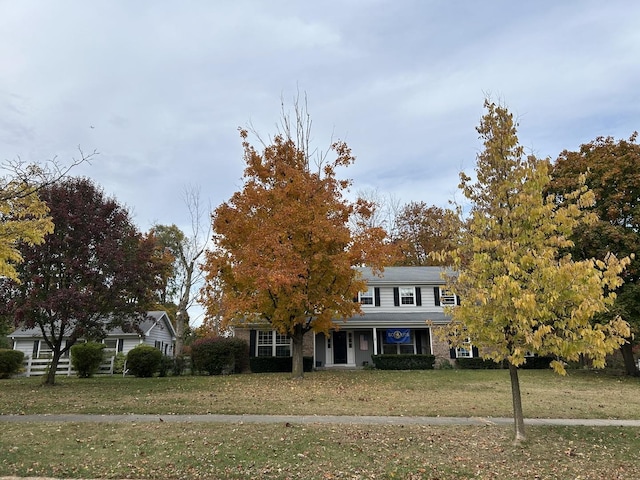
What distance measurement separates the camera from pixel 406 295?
89.6ft

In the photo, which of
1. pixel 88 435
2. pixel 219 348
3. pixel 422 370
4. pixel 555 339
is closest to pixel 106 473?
pixel 88 435

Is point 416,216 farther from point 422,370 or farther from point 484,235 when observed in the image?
point 484,235

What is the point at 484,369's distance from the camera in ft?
77.9

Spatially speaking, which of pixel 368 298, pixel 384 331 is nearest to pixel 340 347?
pixel 384 331

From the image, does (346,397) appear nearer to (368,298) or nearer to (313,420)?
(313,420)

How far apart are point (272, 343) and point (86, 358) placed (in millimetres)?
9351

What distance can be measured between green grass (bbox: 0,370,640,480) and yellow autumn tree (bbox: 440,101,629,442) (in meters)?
1.25

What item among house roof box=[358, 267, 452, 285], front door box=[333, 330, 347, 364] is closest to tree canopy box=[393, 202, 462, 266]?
house roof box=[358, 267, 452, 285]

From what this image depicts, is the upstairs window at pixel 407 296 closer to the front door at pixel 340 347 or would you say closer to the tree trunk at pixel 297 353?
the front door at pixel 340 347

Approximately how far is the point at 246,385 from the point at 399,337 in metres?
11.9

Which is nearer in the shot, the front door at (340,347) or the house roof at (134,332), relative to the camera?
the front door at (340,347)

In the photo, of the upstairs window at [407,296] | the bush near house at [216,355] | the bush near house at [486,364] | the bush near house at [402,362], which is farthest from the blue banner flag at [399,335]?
the bush near house at [216,355]

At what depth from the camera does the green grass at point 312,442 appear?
6504mm

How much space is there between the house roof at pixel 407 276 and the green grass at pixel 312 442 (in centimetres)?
1363
